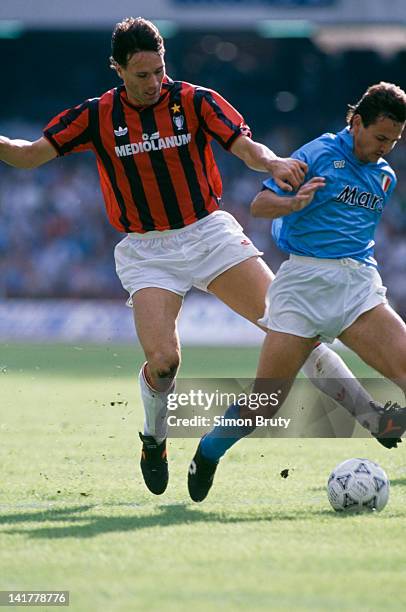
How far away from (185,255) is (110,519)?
1.47 m

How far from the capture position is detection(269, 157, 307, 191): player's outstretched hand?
545 cm

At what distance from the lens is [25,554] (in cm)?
461

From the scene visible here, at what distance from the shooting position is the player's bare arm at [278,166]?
17.9 ft

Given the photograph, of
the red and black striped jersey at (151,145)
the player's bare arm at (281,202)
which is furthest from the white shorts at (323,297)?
the red and black striped jersey at (151,145)

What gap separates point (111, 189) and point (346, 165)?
128cm

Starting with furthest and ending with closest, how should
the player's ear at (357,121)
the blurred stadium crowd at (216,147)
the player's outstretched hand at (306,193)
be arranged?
the blurred stadium crowd at (216,147) → the player's ear at (357,121) → the player's outstretched hand at (306,193)

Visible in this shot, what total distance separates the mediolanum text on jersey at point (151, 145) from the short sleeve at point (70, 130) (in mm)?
184

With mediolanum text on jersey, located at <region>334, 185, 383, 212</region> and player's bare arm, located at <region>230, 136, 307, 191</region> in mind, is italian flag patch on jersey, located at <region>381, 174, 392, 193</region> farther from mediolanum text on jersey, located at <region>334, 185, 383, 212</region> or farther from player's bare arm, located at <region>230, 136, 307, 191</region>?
player's bare arm, located at <region>230, 136, 307, 191</region>

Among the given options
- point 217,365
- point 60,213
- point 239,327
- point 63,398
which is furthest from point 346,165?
point 60,213

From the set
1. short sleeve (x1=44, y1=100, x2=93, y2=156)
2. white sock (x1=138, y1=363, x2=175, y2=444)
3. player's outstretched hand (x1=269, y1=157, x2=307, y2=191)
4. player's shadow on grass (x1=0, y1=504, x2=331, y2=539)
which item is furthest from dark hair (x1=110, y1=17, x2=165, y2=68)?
player's shadow on grass (x1=0, y1=504, x2=331, y2=539)

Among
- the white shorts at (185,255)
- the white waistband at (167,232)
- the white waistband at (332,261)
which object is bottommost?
the white shorts at (185,255)

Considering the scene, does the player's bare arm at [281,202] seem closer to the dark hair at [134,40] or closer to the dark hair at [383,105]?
the dark hair at [383,105]

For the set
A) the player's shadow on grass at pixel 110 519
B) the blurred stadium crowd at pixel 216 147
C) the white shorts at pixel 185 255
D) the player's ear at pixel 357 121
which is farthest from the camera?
A: the blurred stadium crowd at pixel 216 147

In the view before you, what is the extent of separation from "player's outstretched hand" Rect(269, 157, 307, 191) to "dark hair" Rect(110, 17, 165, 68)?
Answer: 857 mm
